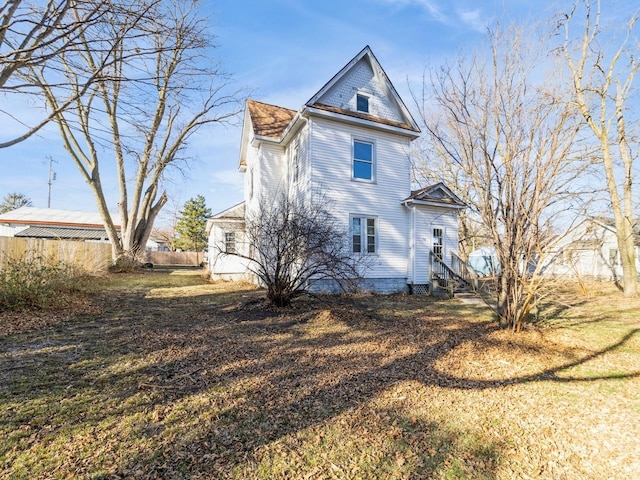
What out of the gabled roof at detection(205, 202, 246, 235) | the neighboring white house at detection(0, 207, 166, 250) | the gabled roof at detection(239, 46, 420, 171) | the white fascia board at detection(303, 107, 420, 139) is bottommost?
the gabled roof at detection(205, 202, 246, 235)

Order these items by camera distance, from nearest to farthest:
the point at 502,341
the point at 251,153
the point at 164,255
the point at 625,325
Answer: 1. the point at 502,341
2. the point at 625,325
3. the point at 251,153
4. the point at 164,255

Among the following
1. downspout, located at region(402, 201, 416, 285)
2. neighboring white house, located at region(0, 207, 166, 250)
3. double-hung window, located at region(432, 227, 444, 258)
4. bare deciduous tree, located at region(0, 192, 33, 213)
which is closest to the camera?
downspout, located at region(402, 201, 416, 285)

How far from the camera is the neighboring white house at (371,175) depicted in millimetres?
11961

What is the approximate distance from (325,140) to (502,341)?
346 inches

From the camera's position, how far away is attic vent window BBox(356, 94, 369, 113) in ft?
42.7

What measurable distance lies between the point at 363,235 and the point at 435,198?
363cm

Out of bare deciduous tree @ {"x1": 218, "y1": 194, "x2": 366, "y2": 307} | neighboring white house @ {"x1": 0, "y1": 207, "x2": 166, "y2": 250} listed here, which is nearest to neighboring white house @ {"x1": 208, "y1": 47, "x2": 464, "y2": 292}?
bare deciduous tree @ {"x1": 218, "y1": 194, "x2": 366, "y2": 307}

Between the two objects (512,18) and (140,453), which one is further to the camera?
(512,18)

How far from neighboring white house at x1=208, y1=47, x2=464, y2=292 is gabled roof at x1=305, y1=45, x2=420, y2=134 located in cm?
4

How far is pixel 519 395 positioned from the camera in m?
3.94

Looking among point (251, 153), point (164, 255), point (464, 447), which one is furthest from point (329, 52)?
point (164, 255)

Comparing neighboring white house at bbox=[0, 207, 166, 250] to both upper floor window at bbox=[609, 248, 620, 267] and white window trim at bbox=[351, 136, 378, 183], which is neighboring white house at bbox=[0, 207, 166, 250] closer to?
white window trim at bbox=[351, 136, 378, 183]

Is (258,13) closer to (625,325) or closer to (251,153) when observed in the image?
(251,153)

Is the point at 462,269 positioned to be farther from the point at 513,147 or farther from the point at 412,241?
the point at 513,147
